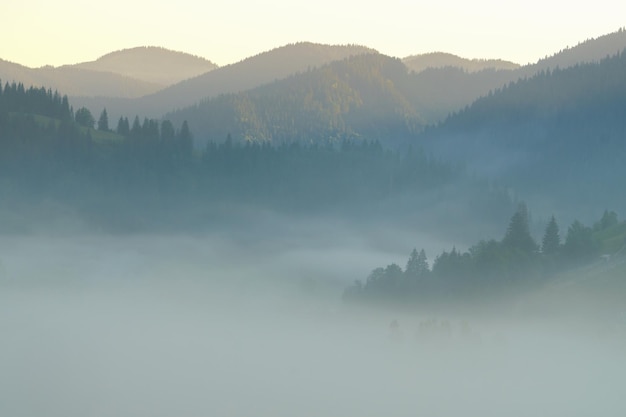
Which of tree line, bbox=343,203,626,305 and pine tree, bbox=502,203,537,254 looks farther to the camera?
pine tree, bbox=502,203,537,254

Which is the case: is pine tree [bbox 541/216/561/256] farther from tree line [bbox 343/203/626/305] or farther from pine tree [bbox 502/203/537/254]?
pine tree [bbox 502/203/537/254]

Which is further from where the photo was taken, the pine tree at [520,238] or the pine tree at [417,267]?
the pine tree at [417,267]

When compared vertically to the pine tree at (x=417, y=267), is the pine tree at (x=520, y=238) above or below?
above

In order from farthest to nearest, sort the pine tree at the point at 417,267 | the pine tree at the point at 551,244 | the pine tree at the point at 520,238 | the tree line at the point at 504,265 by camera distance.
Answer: the pine tree at the point at 417,267
the pine tree at the point at 520,238
the pine tree at the point at 551,244
the tree line at the point at 504,265

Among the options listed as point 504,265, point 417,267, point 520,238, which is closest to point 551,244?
point 504,265

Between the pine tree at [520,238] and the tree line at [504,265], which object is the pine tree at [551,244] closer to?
the tree line at [504,265]

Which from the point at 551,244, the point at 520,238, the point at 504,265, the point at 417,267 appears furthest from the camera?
the point at 417,267

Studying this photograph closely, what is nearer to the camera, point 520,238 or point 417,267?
point 520,238

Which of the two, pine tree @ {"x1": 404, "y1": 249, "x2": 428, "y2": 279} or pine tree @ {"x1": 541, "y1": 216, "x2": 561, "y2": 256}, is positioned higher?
pine tree @ {"x1": 541, "y1": 216, "x2": 561, "y2": 256}

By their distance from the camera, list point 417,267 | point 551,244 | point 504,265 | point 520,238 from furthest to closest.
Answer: point 417,267 < point 520,238 < point 504,265 < point 551,244

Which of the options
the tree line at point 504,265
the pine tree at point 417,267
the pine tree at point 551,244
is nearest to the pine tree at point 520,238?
the tree line at point 504,265

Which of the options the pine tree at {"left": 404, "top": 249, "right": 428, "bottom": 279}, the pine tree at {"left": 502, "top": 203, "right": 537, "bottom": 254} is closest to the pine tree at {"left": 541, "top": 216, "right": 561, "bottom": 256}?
the pine tree at {"left": 502, "top": 203, "right": 537, "bottom": 254}

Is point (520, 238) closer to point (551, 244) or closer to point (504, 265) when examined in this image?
point (504, 265)

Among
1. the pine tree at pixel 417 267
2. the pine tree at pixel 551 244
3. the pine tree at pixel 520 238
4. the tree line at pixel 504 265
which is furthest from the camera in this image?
the pine tree at pixel 417 267
